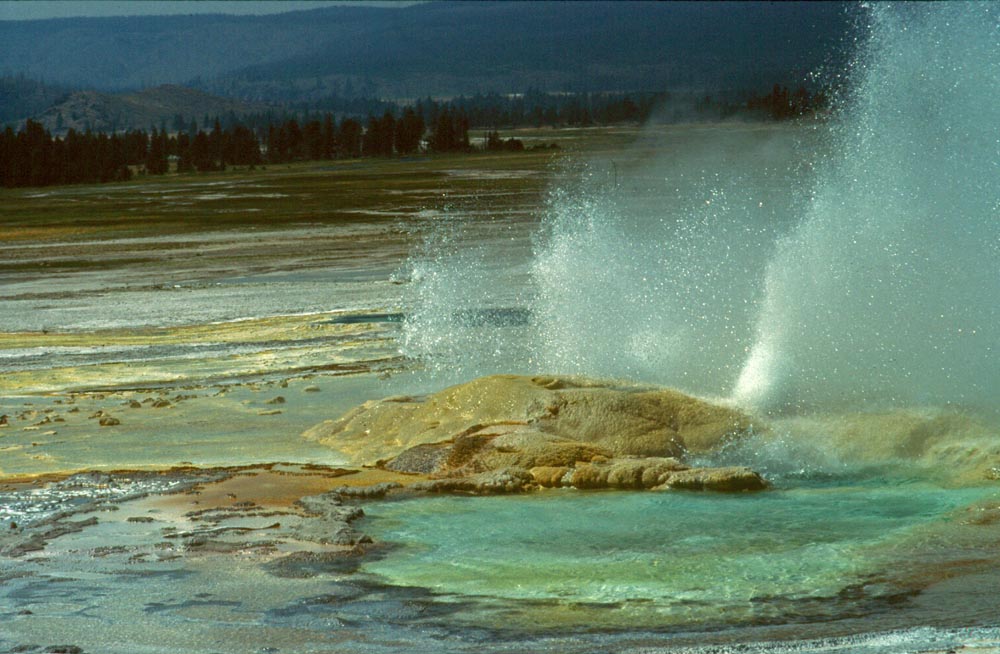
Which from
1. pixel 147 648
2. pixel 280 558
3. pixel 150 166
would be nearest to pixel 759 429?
pixel 280 558

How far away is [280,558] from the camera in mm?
8414

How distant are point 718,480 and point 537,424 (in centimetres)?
186

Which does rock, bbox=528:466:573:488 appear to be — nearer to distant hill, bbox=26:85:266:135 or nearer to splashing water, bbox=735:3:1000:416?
splashing water, bbox=735:3:1000:416

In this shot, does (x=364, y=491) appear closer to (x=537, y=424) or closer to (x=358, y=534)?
(x=358, y=534)

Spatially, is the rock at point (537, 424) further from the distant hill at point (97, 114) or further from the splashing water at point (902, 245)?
the distant hill at point (97, 114)

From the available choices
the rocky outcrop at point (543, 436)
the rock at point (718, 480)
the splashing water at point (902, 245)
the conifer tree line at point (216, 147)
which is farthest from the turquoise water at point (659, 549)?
the conifer tree line at point (216, 147)

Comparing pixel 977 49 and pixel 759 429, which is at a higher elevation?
pixel 977 49

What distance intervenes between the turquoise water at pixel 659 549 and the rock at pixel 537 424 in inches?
35.4

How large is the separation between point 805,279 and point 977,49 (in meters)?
2.66

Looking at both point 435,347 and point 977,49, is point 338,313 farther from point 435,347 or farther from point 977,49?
point 977,49

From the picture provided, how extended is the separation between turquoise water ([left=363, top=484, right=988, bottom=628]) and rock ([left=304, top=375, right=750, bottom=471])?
2.95 ft

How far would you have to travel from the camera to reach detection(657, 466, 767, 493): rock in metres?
9.77

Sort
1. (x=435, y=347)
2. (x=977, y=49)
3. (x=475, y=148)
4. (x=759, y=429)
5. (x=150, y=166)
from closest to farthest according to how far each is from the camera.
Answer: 1. (x=759, y=429)
2. (x=977, y=49)
3. (x=435, y=347)
4. (x=150, y=166)
5. (x=475, y=148)

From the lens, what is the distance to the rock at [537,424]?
10828mm
